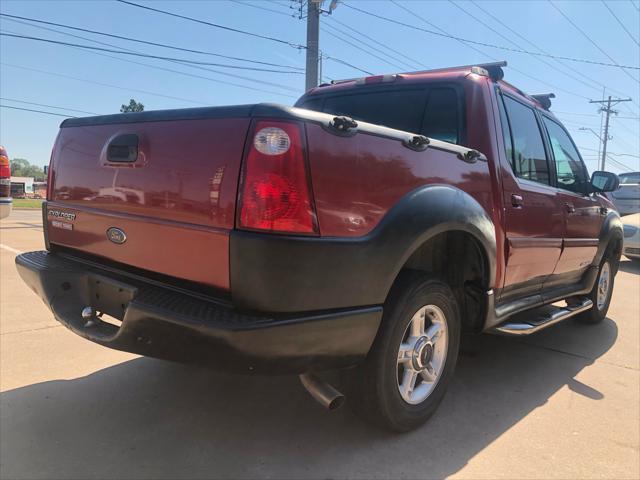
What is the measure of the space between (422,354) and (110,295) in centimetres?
158

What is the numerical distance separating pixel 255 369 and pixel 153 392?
1.35 m

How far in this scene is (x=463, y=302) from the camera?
3035 mm

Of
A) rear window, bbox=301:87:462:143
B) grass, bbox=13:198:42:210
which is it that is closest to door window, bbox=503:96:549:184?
rear window, bbox=301:87:462:143

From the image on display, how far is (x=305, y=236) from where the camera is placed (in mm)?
A: 1881

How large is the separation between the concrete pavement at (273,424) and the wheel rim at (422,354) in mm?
244

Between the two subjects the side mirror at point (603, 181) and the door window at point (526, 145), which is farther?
the side mirror at point (603, 181)

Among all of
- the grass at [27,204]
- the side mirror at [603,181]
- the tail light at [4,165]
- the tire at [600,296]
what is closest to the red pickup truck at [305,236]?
the side mirror at [603,181]

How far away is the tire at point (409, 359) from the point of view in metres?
2.26

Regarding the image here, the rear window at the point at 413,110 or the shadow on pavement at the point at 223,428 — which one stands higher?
the rear window at the point at 413,110

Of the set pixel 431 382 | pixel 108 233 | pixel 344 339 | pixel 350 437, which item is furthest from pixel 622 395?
pixel 108 233

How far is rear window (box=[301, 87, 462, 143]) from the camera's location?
3.13 metres

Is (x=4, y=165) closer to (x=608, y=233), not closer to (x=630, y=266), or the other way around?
(x=608, y=233)

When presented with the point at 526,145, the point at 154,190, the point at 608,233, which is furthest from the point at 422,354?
the point at 608,233

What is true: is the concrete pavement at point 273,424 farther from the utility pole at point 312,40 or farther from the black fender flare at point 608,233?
the utility pole at point 312,40
